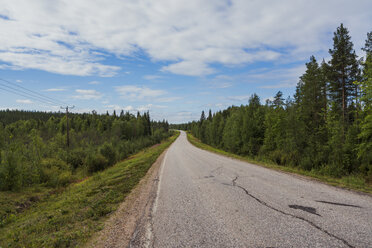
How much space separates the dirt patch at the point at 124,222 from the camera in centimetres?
381

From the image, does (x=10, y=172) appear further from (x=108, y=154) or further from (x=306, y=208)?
(x=306, y=208)

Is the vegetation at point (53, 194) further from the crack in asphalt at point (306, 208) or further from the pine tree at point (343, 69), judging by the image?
the pine tree at point (343, 69)

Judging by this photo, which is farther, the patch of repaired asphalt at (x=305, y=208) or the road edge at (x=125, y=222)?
the patch of repaired asphalt at (x=305, y=208)

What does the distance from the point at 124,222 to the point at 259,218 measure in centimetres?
342

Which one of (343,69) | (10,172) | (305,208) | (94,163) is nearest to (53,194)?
(10,172)

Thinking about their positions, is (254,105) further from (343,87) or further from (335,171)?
(335,171)

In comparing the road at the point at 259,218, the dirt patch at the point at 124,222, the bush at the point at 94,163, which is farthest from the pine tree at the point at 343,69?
the bush at the point at 94,163

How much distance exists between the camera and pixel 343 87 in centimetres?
1948

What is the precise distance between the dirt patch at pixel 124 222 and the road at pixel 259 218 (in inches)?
10.6

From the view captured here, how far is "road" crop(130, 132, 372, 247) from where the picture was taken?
3.37m

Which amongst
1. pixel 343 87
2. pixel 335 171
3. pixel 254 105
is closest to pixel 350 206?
pixel 335 171

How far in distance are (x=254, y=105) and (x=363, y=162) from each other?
2405 centimetres

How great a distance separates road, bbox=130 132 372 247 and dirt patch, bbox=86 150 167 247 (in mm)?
269

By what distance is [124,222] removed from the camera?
474cm
